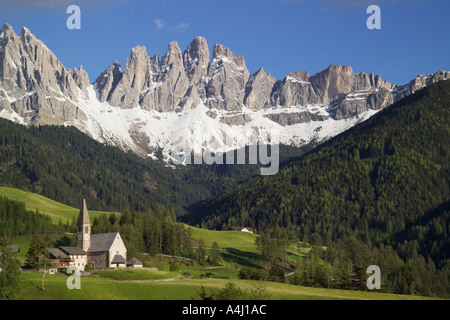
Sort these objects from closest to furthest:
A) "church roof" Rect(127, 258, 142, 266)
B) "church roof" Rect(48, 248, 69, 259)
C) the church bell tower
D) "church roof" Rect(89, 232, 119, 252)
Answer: "church roof" Rect(48, 248, 69, 259) → "church roof" Rect(127, 258, 142, 266) → "church roof" Rect(89, 232, 119, 252) → the church bell tower

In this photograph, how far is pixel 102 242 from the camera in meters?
138

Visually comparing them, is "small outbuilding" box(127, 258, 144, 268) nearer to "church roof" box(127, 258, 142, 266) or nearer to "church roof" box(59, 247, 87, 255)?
"church roof" box(127, 258, 142, 266)

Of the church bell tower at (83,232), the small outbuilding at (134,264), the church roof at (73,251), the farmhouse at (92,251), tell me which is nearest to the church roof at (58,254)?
the farmhouse at (92,251)

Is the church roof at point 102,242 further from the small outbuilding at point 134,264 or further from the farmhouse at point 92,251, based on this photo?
the small outbuilding at point 134,264

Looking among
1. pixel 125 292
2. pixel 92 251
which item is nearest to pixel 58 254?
pixel 92 251

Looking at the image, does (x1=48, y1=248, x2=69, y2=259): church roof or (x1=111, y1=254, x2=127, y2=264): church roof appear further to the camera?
(x1=111, y1=254, x2=127, y2=264): church roof

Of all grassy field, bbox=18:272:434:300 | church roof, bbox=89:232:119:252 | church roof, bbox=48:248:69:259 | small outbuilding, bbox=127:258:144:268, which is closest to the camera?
grassy field, bbox=18:272:434:300

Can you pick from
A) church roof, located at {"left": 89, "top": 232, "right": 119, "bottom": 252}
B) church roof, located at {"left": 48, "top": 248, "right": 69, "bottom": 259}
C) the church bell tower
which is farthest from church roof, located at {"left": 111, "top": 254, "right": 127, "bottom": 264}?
church roof, located at {"left": 48, "top": 248, "right": 69, "bottom": 259}

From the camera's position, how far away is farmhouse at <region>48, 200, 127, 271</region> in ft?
428

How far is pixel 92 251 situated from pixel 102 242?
3102 millimetres
